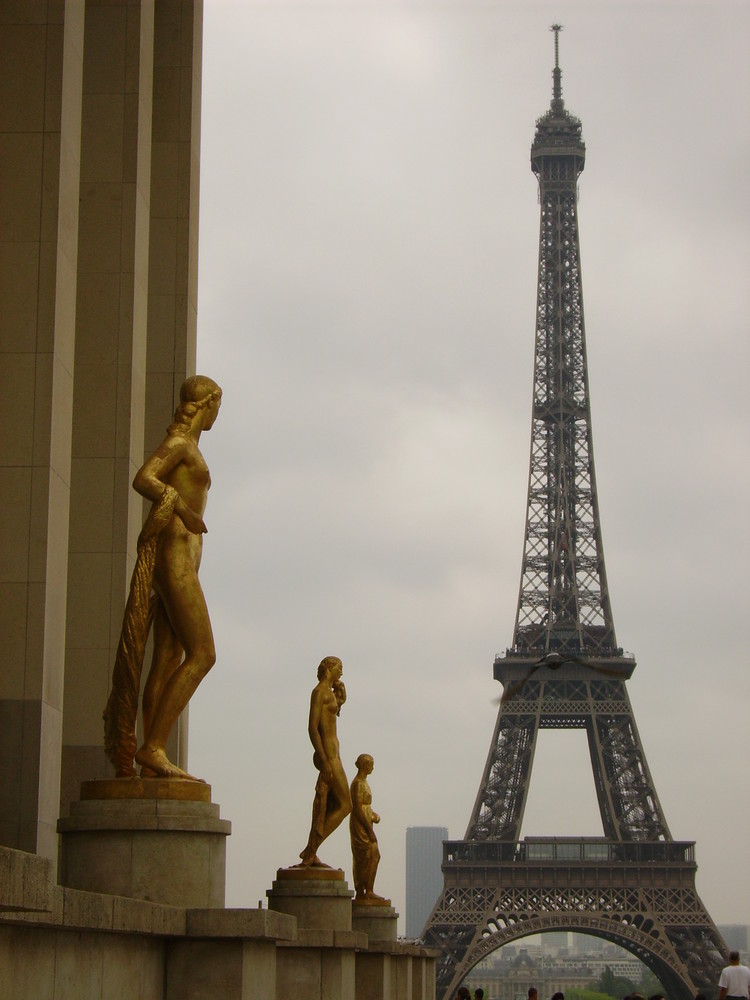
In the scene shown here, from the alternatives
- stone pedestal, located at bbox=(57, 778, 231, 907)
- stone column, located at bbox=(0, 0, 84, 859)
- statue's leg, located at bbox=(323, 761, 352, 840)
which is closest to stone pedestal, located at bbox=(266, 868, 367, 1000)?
statue's leg, located at bbox=(323, 761, 352, 840)

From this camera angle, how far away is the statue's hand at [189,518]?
13125mm

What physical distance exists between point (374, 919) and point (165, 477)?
16776mm

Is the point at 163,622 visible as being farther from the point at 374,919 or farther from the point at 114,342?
the point at 374,919

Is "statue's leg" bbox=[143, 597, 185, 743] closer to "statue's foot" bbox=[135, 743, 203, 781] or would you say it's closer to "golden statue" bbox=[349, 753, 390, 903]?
"statue's foot" bbox=[135, 743, 203, 781]

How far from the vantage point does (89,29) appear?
22031 millimetres

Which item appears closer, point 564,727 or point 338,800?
point 338,800

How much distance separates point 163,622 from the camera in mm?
13203

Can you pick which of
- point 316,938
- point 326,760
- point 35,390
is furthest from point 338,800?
point 35,390

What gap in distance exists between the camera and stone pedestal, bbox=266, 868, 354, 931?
21062 mm

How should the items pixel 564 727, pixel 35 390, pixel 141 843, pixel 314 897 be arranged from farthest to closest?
pixel 564 727
pixel 314 897
pixel 35 390
pixel 141 843

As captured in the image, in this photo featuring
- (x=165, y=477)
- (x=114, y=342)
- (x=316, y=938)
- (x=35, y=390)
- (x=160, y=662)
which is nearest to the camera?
(x=160, y=662)

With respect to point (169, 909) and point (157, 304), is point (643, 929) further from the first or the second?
point (169, 909)

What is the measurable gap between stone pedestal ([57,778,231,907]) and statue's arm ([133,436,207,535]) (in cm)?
199

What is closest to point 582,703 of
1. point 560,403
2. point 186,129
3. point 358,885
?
point 560,403
